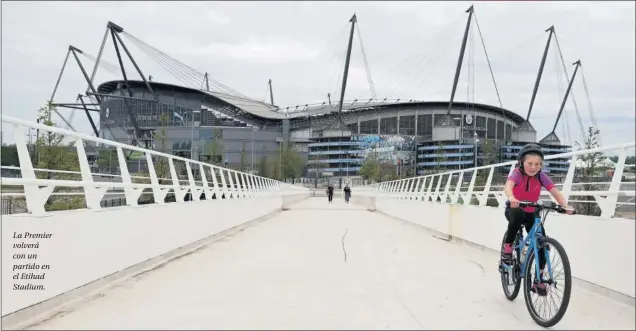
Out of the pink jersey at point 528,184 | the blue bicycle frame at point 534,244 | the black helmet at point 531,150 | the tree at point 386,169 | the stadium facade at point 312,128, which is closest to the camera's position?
the blue bicycle frame at point 534,244

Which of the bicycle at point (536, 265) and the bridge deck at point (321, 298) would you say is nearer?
the bicycle at point (536, 265)

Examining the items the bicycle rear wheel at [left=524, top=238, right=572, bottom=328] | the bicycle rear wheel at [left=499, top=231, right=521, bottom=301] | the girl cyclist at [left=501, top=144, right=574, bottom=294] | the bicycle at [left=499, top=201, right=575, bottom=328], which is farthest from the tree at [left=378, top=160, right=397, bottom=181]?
the bicycle rear wheel at [left=524, top=238, right=572, bottom=328]

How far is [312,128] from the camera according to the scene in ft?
509

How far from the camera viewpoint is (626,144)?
668cm

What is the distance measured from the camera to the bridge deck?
532 cm

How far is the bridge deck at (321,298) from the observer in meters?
5.32

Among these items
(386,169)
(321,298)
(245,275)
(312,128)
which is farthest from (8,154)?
(312,128)

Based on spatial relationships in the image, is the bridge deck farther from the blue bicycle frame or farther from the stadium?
the stadium

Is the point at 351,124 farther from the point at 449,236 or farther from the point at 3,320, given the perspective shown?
the point at 3,320

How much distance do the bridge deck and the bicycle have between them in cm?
20

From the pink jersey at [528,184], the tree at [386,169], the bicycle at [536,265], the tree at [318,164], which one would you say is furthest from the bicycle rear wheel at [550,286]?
the tree at [318,164]

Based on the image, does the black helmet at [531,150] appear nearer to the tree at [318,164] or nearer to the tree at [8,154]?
the tree at [8,154]

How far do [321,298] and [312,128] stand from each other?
149 metres

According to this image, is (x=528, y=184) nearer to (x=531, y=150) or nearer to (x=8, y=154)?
(x=531, y=150)
